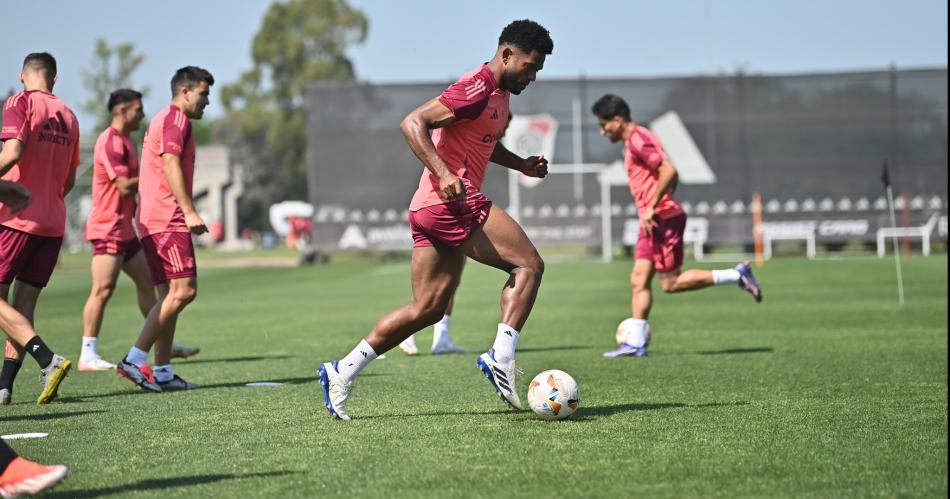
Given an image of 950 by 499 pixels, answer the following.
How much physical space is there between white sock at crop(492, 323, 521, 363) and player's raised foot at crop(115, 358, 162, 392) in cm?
279

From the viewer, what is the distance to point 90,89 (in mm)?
89000

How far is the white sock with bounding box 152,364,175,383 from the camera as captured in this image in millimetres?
8742

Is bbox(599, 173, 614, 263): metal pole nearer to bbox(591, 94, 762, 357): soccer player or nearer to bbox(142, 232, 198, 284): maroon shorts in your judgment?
bbox(591, 94, 762, 357): soccer player

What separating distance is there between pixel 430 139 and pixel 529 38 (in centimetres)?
80

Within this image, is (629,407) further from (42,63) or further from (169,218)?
(42,63)

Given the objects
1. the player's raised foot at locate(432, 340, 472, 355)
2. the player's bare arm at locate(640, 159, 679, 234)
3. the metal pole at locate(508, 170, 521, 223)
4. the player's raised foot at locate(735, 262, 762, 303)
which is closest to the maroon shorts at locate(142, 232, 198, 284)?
the player's raised foot at locate(432, 340, 472, 355)

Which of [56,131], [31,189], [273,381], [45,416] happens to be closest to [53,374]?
[45,416]

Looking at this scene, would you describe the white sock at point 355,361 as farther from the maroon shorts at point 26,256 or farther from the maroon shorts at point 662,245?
the maroon shorts at point 662,245

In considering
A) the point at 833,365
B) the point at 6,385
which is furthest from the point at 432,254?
the point at 833,365

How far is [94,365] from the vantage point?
10.1 meters

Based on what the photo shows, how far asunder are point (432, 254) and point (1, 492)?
277cm

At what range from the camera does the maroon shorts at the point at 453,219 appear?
682cm

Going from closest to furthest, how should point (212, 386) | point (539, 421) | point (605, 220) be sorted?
point (539, 421), point (212, 386), point (605, 220)

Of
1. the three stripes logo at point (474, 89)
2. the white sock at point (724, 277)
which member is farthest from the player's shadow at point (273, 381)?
the white sock at point (724, 277)
